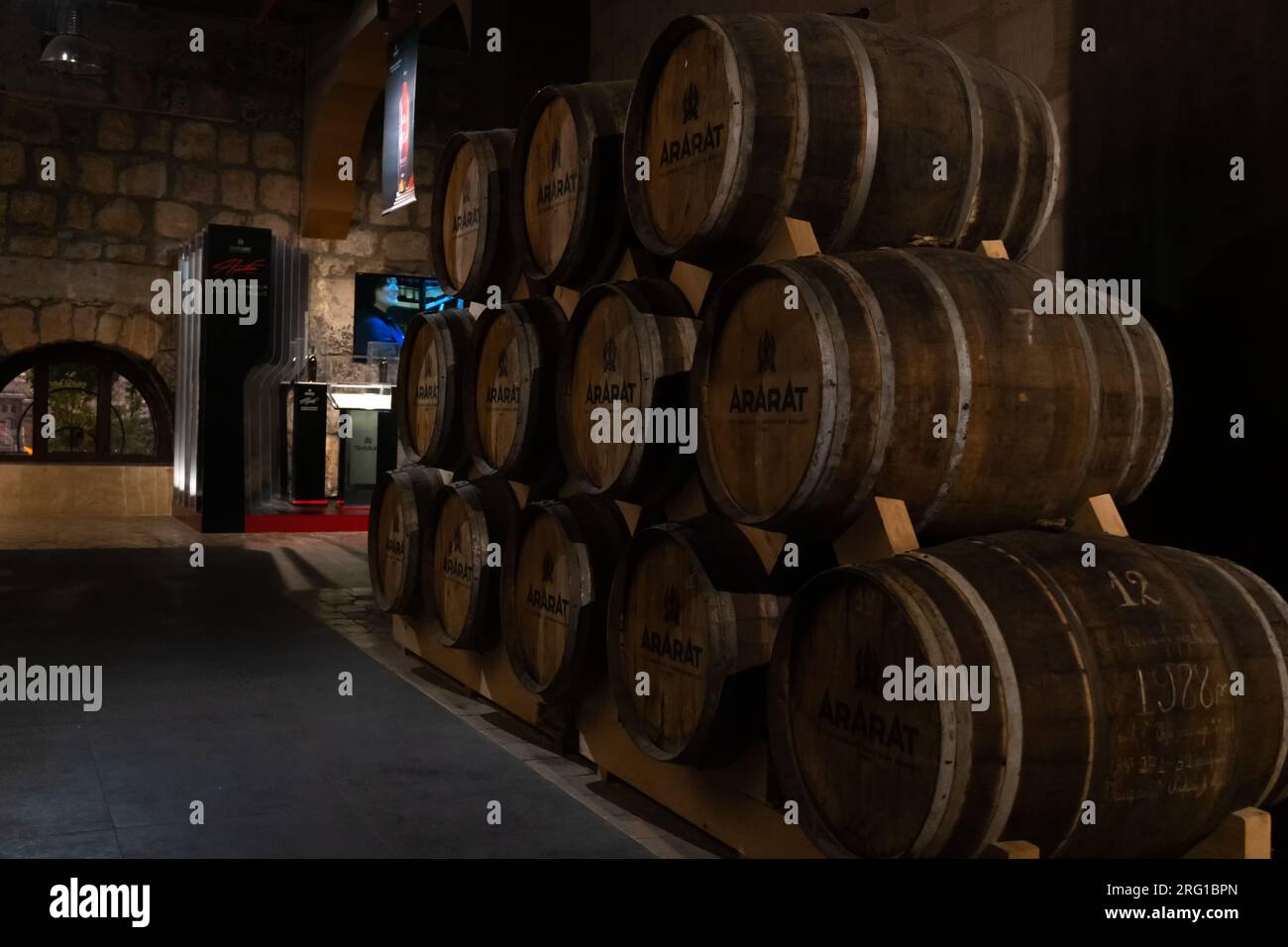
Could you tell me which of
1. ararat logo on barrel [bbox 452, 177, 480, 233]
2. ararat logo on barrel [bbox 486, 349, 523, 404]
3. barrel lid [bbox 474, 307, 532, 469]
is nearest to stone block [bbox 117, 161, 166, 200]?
ararat logo on barrel [bbox 452, 177, 480, 233]

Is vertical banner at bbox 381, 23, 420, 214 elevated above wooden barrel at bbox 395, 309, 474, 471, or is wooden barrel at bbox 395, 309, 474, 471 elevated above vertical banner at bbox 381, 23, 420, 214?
vertical banner at bbox 381, 23, 420, 214

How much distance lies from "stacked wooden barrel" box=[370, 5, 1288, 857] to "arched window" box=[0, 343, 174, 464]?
28.8ft

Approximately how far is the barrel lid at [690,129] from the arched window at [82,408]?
9537 mm

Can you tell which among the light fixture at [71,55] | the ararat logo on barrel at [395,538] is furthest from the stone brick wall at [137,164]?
the ararat logo on barrel at [395,538]

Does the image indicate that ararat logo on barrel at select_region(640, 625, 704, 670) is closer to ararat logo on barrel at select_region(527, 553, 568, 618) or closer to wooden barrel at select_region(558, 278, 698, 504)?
wooden barrel at select_region(558, 278, 698, 504)

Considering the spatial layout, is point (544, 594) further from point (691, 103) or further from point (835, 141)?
point (835, 141)

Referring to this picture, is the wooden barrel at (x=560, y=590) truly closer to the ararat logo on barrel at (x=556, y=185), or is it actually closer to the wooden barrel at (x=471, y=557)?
the wooden barrel at (x=471, y=557)

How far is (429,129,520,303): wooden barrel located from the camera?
4.32 metres

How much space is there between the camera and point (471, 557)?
411 centimetres

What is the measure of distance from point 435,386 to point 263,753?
1589 millimetres

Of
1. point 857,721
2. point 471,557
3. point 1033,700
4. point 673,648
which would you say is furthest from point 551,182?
point 1033,700
